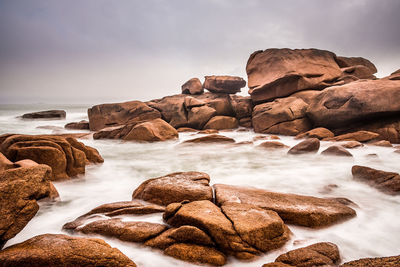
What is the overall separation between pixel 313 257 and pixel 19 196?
2.71 metres

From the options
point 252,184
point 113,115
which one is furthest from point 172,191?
point 113,115

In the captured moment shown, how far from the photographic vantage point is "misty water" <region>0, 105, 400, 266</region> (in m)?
2.39

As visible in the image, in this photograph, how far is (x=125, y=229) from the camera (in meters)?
2.42

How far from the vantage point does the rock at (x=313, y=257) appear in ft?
6.33

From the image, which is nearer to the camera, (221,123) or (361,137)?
(361,137)

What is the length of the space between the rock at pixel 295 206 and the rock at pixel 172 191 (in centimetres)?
25

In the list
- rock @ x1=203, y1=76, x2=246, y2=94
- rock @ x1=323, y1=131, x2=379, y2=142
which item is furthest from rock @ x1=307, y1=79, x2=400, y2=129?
rock @ x1=203, y1=76, x2=246, y2=94

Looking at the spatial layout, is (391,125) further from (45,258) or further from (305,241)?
(45,258)

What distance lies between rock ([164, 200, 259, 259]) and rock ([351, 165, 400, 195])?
304 centimetres

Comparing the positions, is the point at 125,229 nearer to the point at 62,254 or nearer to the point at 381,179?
the point at 62,254

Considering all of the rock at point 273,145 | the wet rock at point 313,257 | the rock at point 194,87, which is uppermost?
the rock at point 194,87

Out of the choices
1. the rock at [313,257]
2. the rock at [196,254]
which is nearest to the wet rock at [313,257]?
the rock at [313,257]

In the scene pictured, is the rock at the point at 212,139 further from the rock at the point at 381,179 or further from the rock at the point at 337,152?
the rock at the point at 381,179

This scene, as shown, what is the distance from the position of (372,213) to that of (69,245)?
3679 millimetres
